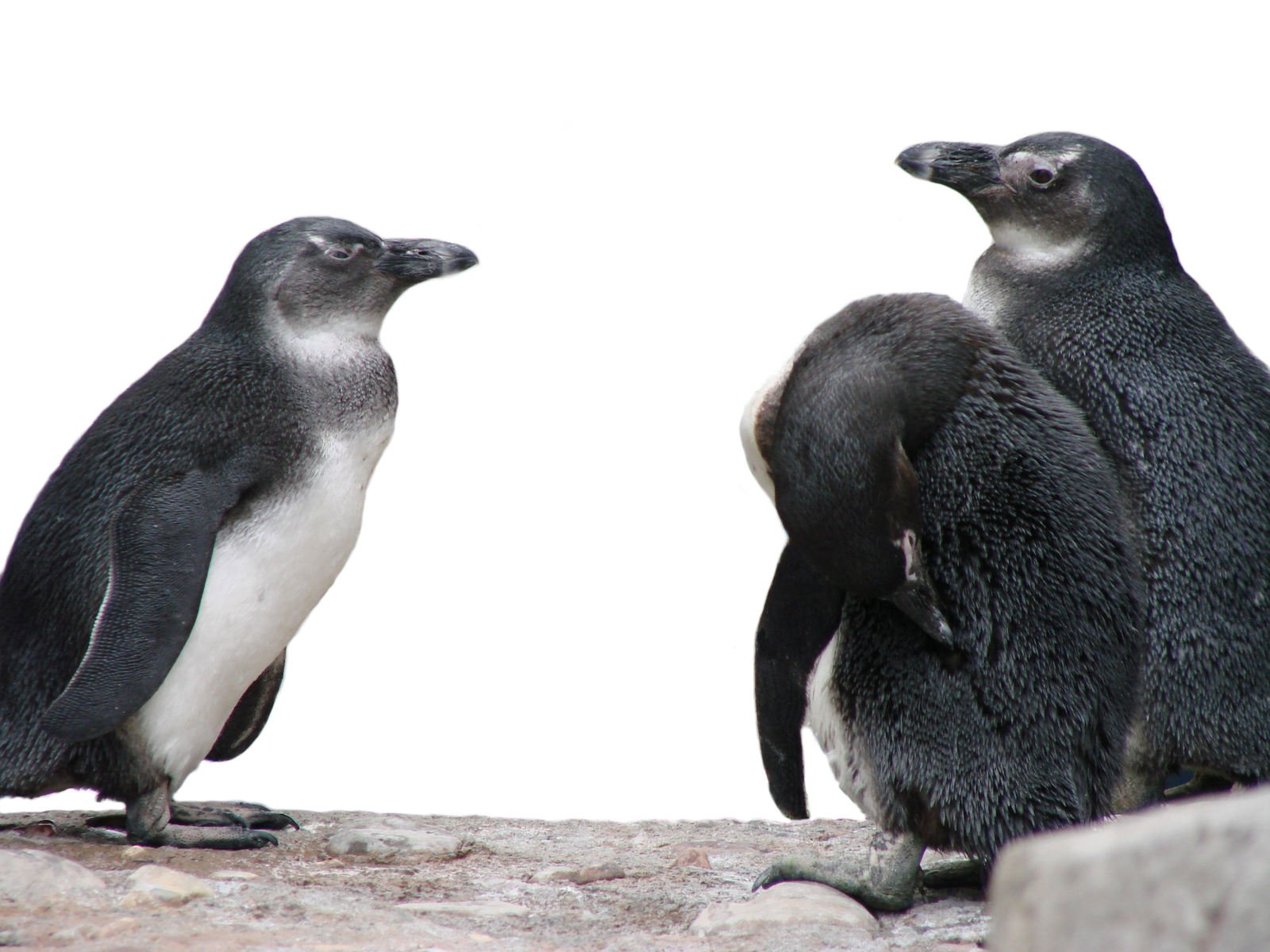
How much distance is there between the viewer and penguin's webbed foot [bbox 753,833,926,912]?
261cm

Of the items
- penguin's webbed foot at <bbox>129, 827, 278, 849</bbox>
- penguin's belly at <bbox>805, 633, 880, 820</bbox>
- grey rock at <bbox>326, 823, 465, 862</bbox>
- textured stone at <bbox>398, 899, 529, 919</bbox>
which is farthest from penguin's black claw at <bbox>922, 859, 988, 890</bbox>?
penguin's webbed foot at <bbox>129, 827, 278, 849</bbox>

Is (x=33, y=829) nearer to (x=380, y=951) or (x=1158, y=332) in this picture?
(x=380, y=951)

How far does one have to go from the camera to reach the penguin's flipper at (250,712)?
3.46 m

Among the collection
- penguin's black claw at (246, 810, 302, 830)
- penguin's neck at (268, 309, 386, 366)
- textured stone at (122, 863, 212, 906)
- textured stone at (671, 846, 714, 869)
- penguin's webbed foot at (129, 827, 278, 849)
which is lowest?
textured stone at (671, 846, 714, 869)

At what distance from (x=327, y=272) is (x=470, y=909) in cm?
148

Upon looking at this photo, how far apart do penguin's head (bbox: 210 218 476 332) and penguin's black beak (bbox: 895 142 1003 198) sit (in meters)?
1.06

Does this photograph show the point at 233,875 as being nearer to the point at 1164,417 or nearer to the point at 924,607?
the point at 924,607

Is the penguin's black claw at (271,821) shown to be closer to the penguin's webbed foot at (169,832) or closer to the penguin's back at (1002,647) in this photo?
the penguin's webbed foot at (169,832)

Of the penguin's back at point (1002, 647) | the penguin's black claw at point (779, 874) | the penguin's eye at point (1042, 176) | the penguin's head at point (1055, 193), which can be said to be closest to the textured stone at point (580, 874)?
the penguin's black claw at point (779, 874)

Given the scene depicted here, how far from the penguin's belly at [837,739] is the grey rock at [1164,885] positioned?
1322mm

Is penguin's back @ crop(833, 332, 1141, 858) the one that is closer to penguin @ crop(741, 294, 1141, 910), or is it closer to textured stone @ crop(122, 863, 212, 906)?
penguin @ crop(741, 294, 1141, 910)

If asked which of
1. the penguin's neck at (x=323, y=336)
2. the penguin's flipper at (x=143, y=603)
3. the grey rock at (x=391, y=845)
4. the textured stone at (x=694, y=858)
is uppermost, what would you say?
the penguin's neck at (x=323, y=336)

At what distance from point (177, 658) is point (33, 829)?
0.61m

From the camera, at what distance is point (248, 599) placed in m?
2.99
